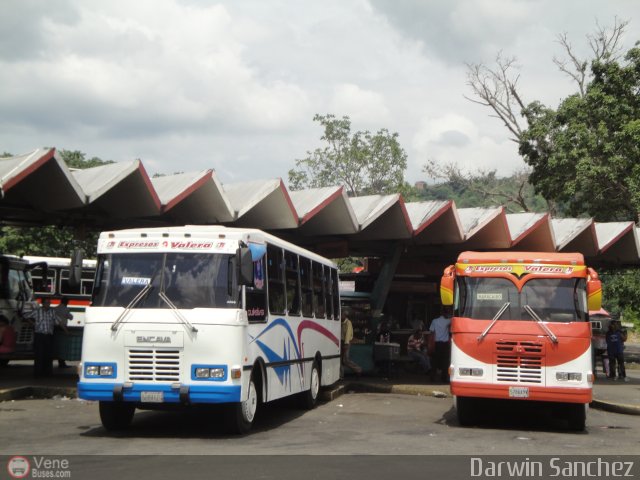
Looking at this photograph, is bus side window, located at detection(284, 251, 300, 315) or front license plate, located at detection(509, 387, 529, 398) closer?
front license plate, located at detection(509, 387, 529, 398)

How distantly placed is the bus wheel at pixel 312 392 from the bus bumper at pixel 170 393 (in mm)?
4683

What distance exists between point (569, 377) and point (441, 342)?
8169 mm

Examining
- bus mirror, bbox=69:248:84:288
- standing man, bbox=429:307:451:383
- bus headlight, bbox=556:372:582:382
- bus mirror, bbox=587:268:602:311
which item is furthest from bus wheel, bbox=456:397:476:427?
standing man, bbox=429:307:451:383

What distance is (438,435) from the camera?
12523 mm

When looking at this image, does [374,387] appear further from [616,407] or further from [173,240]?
[173,240]

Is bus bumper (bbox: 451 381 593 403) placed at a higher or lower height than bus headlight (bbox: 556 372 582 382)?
lower

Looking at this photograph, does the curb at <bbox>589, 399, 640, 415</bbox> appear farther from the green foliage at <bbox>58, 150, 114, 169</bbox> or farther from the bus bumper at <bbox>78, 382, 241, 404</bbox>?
the green foliage at <bbox>58, 150, 114, 169</bbox>

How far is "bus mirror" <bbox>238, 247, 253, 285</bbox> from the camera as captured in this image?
11703 mm

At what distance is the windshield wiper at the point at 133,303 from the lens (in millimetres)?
11570

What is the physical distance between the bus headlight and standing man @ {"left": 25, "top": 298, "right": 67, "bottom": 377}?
11.8m

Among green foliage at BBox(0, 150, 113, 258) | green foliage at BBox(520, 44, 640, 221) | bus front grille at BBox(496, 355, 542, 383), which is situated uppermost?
green foliage at BBox(520, 44, 640, 221)
